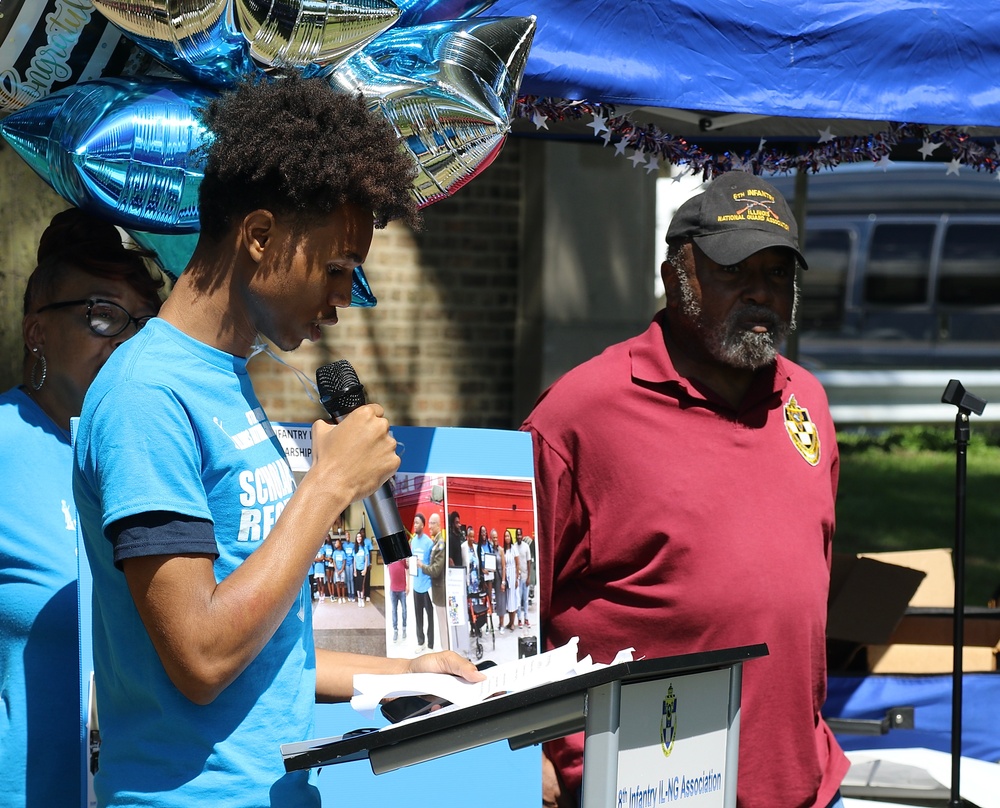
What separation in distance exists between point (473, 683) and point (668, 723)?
325 millimetres

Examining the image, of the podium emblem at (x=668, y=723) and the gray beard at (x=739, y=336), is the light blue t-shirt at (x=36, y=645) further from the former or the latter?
the gray beard at (x=739, y=336)

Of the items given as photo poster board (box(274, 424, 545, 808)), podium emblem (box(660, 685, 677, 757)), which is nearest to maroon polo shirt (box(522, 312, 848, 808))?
photo poster board (box(274, 424, 545, 808))

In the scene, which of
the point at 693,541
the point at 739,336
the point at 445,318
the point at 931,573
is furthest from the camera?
the point at 445,318

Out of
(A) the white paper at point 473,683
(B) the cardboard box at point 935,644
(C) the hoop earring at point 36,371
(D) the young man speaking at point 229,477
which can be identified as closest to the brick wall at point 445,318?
(B) the cardboard box at point 935,644

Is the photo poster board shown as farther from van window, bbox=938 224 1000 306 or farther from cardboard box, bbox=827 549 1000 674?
Result: van window, bbox=938 224 1000 306

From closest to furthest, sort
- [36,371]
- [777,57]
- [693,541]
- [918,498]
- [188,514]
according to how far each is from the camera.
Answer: [188,514] < [36,371] < [693,541] < [777,57] < [918,498]

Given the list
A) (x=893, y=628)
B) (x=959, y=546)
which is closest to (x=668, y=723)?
(x=959, y=546)

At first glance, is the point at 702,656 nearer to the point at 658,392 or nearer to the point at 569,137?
the point at 658,392

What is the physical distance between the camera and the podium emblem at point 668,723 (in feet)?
6.21

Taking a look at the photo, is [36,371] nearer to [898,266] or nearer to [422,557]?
[422,557]

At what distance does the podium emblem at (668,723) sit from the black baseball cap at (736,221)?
1324mm

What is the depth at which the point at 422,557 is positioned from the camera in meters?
2.45

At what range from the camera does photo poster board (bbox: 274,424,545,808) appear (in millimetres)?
2416

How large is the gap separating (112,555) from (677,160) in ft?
8.28
